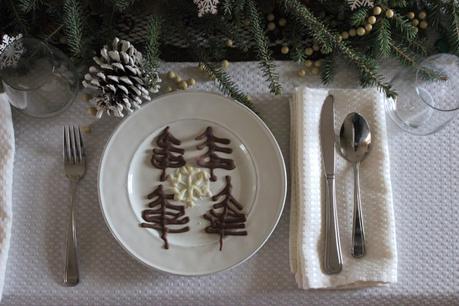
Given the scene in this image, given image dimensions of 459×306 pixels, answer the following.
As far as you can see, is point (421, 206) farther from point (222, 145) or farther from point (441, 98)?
point (222, 145)

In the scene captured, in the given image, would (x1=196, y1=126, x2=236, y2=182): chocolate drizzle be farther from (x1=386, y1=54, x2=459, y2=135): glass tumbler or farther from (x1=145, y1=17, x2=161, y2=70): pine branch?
(x1=386, y1=54, x2=459, y2=135): glass tumbler

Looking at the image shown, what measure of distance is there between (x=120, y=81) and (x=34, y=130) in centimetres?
17

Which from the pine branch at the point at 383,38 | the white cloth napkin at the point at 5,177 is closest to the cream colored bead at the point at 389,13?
the pine branch at the point at 383,38

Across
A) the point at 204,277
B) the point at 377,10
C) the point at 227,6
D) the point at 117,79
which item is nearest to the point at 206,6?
the point at 227,6

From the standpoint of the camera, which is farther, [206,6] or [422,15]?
[422,15]

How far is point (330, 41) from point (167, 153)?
28cm

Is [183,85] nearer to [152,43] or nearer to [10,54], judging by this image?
[152,43]

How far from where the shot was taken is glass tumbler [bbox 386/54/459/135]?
0.68 m

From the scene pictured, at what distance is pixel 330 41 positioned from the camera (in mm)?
684

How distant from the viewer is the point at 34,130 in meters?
0.71

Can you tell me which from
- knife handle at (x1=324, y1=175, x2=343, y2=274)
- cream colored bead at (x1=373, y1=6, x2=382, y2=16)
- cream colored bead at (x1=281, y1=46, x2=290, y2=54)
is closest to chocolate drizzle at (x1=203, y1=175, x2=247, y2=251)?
knife handle at (x1=324, y1=175, x2=343, y2=274)

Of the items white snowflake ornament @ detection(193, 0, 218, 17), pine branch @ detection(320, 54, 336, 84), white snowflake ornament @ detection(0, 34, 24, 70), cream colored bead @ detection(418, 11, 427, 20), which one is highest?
cream colored bead @ detection(418, 11, 427, 20)

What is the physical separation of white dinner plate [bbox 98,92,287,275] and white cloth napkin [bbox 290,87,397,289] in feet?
0.12

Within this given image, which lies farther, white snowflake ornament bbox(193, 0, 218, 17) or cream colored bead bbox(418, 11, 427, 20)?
cream colored bead bbox(418, 11, 427, 20)
